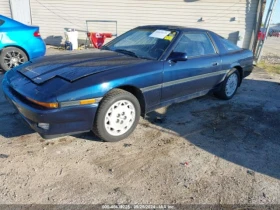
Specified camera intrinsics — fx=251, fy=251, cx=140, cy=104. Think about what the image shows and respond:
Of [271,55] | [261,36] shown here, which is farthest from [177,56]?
[271,55]

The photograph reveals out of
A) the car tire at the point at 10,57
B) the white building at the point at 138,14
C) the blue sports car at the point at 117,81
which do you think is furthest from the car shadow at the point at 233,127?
the white building at the point at 138,14

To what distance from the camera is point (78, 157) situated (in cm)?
295

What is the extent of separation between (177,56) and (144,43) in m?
0.66

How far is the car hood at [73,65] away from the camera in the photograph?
2918mm

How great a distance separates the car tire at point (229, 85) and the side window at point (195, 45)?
0.73 metres

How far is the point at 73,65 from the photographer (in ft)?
10.4

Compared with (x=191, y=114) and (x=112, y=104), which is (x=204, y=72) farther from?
(x=112, y=104)

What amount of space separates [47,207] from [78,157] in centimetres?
80

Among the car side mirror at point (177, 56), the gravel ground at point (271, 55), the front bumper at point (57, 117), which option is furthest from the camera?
the gravel ground at point (271, 55)

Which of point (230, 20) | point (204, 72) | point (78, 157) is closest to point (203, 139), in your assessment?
point (204, 72)

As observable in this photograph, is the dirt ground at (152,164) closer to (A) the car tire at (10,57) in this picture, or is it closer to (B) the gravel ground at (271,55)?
(A) the car tire at (10,57)

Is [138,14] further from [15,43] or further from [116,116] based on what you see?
[116,116]

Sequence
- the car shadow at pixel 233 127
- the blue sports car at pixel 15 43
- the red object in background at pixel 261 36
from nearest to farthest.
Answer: the car shadow at pixel 233 127 < the blue sports car at pixel 15 43 < the red object in background at pixel 261 36

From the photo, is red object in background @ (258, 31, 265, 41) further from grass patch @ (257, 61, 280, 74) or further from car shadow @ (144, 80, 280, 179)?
car shadow @ (144, 80, 280, 179)
